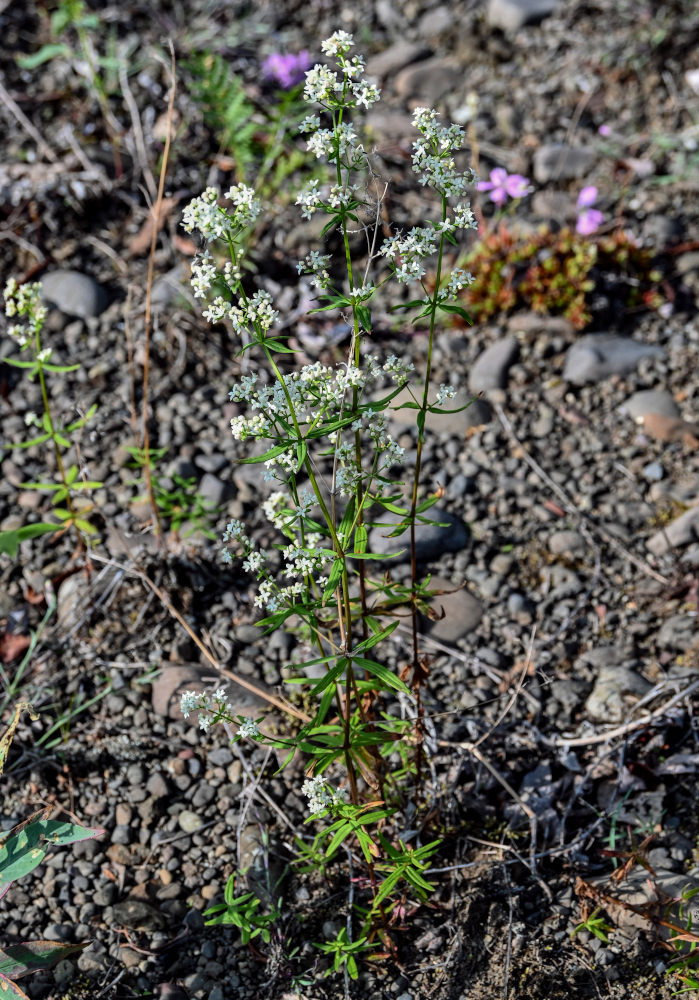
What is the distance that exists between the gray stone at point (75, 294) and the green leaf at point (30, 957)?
3235mm

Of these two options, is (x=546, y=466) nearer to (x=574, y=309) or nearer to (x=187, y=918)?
(x=574, y=309)

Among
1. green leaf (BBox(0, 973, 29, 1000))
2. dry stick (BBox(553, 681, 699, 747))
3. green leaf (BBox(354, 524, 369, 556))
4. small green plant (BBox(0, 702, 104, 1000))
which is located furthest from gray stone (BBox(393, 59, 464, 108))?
green leaf (BBox(0, 973, 29, 1000))

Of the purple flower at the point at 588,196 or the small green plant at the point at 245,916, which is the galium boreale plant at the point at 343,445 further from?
the purple flower at the point at 588,196

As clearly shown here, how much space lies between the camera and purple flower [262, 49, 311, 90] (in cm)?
572

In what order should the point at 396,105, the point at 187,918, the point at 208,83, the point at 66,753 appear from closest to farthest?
the point at 187,918
the point at 66,753
the point at 208,83
the point at 396,105

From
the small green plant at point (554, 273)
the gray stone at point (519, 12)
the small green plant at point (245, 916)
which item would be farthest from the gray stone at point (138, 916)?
the gray stone at point (519, 12)

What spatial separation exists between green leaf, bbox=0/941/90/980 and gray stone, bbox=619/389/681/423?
3212 millimetres

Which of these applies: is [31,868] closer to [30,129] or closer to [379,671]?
[379,671]

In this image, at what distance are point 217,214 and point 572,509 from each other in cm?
243

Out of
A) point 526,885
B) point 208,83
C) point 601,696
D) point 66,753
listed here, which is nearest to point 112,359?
point 208,83

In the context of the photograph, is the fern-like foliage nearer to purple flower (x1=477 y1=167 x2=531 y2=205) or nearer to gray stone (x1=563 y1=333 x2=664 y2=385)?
purple flower (x1=477 y1=167 x2=531 y2=205)

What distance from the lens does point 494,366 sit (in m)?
4.55

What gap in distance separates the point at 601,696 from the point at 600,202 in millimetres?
3079

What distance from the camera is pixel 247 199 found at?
81.0 inches
